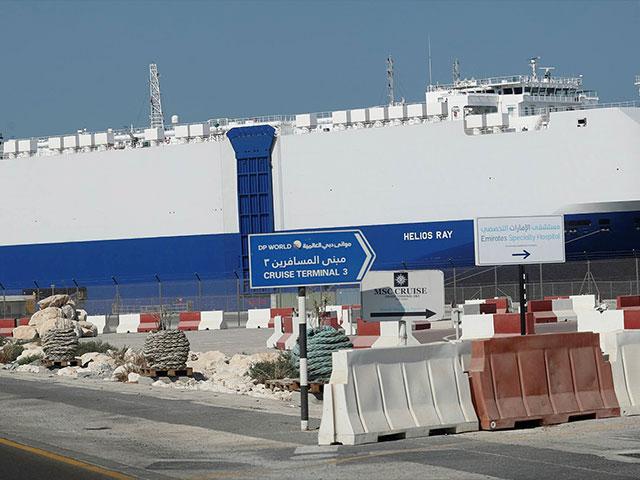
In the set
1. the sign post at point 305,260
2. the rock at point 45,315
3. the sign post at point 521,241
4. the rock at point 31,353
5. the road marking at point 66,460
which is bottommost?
the road marking at point 66,460

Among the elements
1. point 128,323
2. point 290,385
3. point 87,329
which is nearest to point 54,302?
point 128,323

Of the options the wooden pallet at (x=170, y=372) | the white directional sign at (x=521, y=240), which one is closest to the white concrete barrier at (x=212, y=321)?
the wooden pallet at (x=170, y=372)

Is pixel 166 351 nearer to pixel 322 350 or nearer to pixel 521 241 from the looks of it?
pixel 322 350

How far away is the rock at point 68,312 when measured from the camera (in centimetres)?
4220

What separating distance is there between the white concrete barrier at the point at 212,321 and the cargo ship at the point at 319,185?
19085 millimetres

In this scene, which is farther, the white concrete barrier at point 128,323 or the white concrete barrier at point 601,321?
the white concrete barrier at point 128,323

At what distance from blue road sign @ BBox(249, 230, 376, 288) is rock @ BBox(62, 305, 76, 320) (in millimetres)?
27962

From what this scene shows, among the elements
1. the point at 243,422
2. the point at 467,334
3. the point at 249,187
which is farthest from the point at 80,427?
the point at 249,187

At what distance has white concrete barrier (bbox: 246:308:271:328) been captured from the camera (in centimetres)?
4362

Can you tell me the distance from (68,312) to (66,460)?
100 feet

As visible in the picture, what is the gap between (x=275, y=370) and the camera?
21.2m

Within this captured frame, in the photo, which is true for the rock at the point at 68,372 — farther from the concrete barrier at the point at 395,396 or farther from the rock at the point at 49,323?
the concrete barrier at the point at 395,396

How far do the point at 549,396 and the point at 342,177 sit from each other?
53.7 meters

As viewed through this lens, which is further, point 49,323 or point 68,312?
point 68,312
